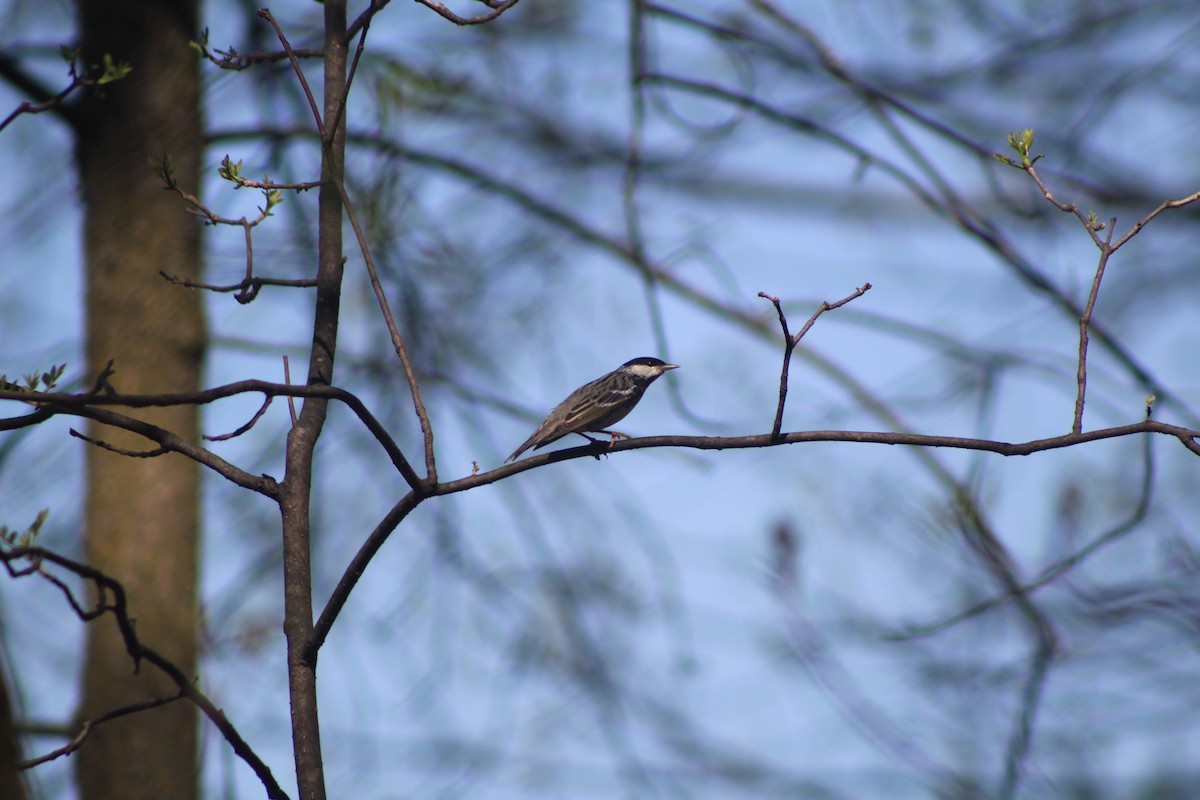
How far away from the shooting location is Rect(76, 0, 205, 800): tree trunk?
226 inches

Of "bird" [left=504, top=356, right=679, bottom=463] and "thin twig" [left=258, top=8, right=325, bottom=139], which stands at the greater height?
"bird" [left=504, top=356, right=679, bottom=463]

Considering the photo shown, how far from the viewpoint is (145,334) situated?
6207 millimetres

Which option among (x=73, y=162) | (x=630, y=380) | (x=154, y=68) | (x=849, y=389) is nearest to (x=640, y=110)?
(x=630, y=380)

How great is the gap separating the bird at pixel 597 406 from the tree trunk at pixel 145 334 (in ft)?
6.30

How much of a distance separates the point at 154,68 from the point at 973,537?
518 centimetres

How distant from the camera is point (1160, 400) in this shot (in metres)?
5.93

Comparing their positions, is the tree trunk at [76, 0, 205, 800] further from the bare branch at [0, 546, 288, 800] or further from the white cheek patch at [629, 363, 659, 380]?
the bare branch at [0, 546, 288, 800]

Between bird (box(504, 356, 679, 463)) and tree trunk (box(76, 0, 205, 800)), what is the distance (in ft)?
6.30

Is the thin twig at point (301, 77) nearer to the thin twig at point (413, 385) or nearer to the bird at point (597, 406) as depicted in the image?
the thin twig at point (413, 385)

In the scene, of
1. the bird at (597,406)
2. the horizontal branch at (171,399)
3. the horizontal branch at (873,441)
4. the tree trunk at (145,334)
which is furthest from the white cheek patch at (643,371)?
the horizontal branch at (171,399)

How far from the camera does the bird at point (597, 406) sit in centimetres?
636

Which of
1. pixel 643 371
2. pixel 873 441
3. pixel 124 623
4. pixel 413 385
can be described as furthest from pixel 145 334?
pixel 873 441

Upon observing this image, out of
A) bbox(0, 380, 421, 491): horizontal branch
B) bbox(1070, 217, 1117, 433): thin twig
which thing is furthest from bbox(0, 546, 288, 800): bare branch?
bbox(1070, 217, 1117, 433): thin twig

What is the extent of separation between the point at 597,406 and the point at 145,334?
2.56 metres
